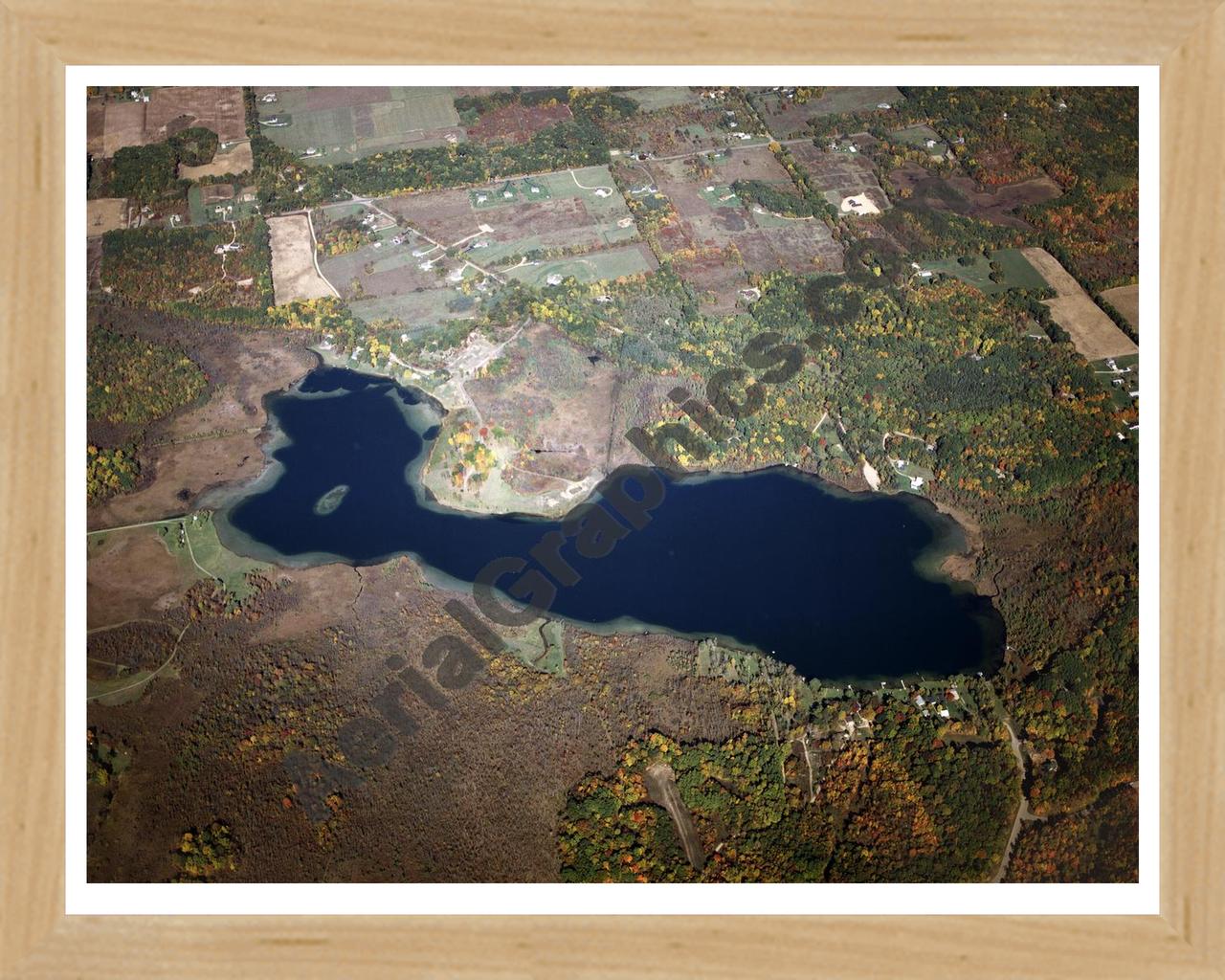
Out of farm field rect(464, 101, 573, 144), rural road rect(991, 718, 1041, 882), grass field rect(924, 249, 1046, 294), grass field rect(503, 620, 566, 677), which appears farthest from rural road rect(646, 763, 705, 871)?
farm field rect(464, 101, 573, 144)

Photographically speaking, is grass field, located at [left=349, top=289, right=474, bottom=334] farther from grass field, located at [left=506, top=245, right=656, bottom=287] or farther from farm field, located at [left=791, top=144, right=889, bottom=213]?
farm field, located at [left=791, top=144, right=889, bottom=213]

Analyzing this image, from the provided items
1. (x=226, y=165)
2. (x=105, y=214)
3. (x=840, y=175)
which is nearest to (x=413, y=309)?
(x=226, y=165)

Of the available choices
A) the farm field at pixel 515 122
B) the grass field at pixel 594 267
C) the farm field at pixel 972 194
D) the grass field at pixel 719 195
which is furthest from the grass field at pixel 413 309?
the farm field at pixel 972 194

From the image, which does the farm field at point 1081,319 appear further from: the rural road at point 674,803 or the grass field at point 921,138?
the rural road at point 674,803
